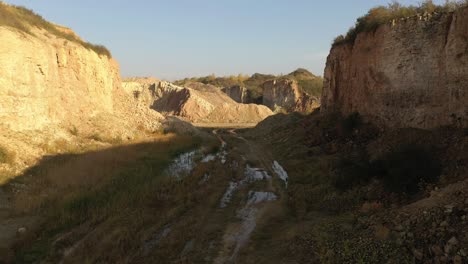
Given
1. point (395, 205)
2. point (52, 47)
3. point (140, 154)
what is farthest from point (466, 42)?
point (52, 47)

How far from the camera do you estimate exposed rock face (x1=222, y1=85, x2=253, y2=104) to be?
73969mm

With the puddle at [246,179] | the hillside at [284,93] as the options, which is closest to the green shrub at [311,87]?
the hillside at [284,93]

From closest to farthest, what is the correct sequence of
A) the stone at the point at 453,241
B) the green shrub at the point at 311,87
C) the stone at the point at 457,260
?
the stone at the point at 457,260, the stone at the point at 453,241, the green shrub at the point at 311,87

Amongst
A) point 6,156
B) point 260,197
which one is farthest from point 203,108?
point 260,197

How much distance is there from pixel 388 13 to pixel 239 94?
187 feet

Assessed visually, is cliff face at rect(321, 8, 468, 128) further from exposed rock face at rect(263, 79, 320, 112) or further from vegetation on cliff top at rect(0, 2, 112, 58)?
exposed rock face at rect(263, 79, 320, 112)

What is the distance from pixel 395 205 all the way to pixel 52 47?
1979cm

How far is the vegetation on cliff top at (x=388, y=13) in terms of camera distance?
49.6 feet

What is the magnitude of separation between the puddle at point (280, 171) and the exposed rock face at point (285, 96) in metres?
37.2

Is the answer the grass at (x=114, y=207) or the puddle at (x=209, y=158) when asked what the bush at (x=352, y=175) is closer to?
the grass at (x=114, y=207)

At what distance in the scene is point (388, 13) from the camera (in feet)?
61.5

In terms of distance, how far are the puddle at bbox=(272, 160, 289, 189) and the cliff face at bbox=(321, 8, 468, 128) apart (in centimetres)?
488

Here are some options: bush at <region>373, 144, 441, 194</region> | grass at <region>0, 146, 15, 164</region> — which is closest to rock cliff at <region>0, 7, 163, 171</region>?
grass at <region>0, 146, 15, 164</region>

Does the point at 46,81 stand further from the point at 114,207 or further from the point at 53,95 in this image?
the point at 114,207
